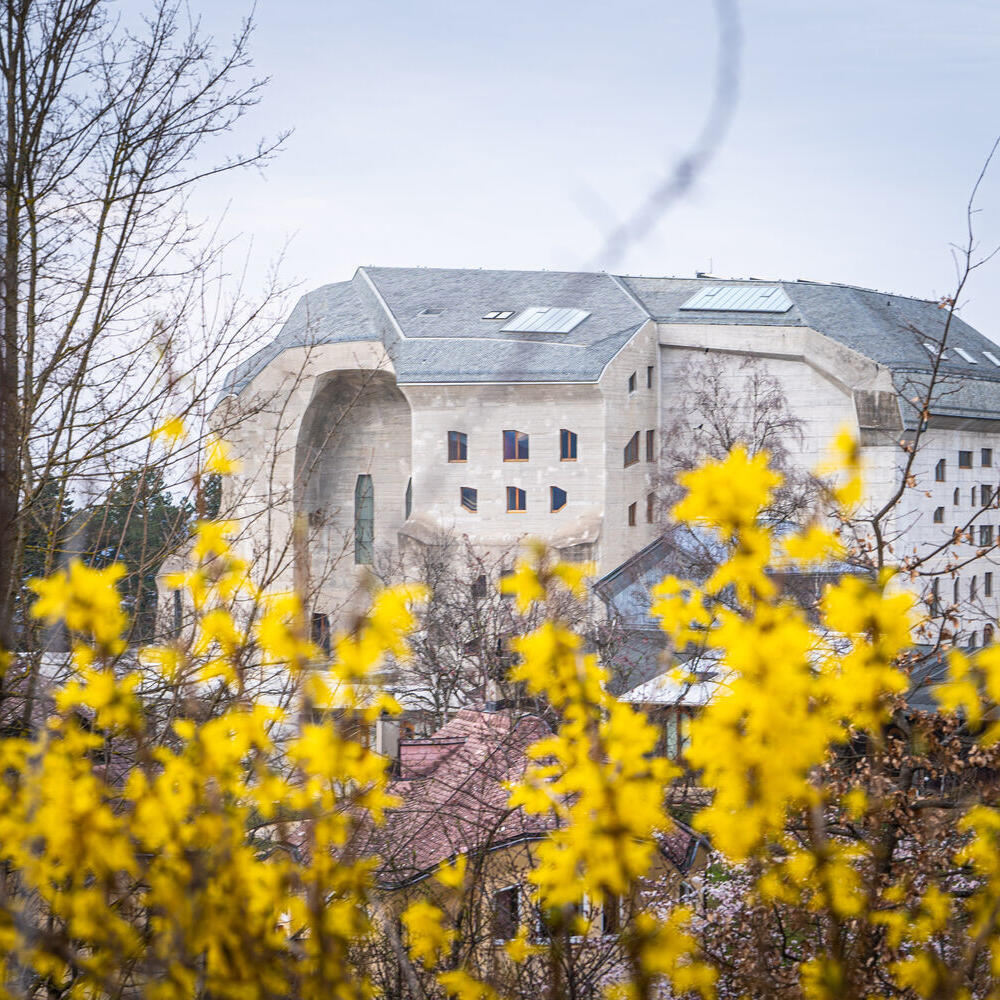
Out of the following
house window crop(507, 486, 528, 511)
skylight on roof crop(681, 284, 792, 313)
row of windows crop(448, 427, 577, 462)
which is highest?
skylight on roof crop(681, 284, 792, 313)

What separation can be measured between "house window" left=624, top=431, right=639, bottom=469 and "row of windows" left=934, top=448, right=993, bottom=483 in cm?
774

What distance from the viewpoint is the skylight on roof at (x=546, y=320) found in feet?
107

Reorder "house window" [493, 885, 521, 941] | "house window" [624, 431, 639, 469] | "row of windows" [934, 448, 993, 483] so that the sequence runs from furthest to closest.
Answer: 1. "house window" [624, 431, 639, 469]
2. "row of windows" [934, 448, 993, 483]
3. "house window" [493, 885, 521, 941]

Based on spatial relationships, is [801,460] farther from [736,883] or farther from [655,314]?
[736,883]

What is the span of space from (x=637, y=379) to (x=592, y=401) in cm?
195

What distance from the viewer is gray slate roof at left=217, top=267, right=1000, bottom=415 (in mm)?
31516

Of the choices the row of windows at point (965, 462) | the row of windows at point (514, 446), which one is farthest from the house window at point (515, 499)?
the row of windows at point (965, 462)

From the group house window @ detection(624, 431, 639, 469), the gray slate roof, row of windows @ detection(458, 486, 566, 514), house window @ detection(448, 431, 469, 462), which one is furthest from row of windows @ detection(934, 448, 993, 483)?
house window @ detection(448, 431, 469, 462)

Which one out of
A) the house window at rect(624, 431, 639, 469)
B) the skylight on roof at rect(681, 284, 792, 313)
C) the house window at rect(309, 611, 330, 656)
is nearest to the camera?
the house window at rect(309, 611, 330, 656)

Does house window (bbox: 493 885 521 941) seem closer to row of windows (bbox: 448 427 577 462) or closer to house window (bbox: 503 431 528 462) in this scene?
row of windows (bbox: 448 427 577 462)

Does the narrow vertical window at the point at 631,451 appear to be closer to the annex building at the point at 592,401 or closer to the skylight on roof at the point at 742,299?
the annex building at the point at 592,401

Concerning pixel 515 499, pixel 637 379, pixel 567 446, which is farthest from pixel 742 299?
pixel 515 499

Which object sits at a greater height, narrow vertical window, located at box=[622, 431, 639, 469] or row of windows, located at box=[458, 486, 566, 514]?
narrow vertical window, located at box=[622, 431, 639, 469]

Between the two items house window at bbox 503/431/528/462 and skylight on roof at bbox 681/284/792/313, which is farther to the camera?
skylight on roof at bbox 681/284/792/313
